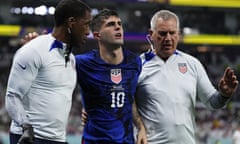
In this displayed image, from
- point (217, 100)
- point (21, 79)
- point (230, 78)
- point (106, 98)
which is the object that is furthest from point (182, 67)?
point (21, 79)

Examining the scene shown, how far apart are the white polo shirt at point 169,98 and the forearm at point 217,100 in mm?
43

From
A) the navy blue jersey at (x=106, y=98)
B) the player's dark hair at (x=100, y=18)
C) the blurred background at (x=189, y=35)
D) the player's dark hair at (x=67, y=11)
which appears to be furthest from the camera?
the blurred background at (x=189, y=35)

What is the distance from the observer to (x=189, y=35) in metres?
23.5

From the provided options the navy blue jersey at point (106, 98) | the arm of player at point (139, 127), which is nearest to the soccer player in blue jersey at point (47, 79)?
the navy blue jersey at point (106, 98)

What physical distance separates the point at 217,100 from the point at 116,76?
31.3 inches

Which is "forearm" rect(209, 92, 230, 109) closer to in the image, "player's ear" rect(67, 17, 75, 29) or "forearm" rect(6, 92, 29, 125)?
"player's ear" rect(67, 17, 75, 29)

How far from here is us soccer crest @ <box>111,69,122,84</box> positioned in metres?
4.43

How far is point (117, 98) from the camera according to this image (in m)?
4.39

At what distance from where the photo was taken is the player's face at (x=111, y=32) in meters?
4.43

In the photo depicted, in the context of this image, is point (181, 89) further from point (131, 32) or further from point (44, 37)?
point (131, 32)

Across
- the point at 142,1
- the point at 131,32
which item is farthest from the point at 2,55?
the point at 142,1

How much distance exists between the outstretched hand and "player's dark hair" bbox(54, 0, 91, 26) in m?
1.12

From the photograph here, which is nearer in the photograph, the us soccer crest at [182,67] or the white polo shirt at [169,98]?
the white polo shirt at [169,98]

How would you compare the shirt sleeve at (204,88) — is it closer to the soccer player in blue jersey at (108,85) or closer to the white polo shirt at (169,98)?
the white polo shirt at (169,98)
